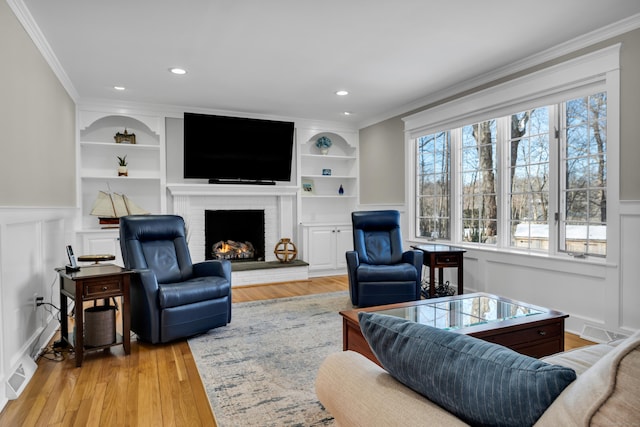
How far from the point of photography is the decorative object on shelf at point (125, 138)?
5242 mm

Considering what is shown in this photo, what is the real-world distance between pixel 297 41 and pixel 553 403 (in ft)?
10.4

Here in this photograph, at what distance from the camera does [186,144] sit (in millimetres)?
5344

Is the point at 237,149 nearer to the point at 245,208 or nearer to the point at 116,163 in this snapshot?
the point at 245,208

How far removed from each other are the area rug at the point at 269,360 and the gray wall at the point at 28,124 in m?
1.70

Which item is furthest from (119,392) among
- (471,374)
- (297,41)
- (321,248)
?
(321,248)

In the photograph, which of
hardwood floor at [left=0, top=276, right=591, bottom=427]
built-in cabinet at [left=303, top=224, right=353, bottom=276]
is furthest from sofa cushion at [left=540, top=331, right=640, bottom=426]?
built-in cabinet at [left=303, top=224, right=353, bottom=276]

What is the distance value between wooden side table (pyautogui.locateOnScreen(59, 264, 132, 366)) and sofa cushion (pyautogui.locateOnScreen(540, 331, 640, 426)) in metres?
2.84

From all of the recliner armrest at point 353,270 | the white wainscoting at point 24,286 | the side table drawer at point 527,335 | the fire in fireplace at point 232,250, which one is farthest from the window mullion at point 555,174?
the white wainscoting at point 24,286

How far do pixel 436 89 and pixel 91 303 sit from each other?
4.57 m

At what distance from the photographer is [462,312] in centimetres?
248

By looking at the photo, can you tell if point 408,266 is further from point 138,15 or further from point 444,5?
point 138,15

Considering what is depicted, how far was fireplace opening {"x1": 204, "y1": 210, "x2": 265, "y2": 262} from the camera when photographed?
5.84 metres

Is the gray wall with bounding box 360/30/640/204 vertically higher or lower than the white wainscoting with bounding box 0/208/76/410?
higher

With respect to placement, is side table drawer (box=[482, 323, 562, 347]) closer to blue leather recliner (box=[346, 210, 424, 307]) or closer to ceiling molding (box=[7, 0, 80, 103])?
blue leather recliner (box=[346, 210, 424, 307])
